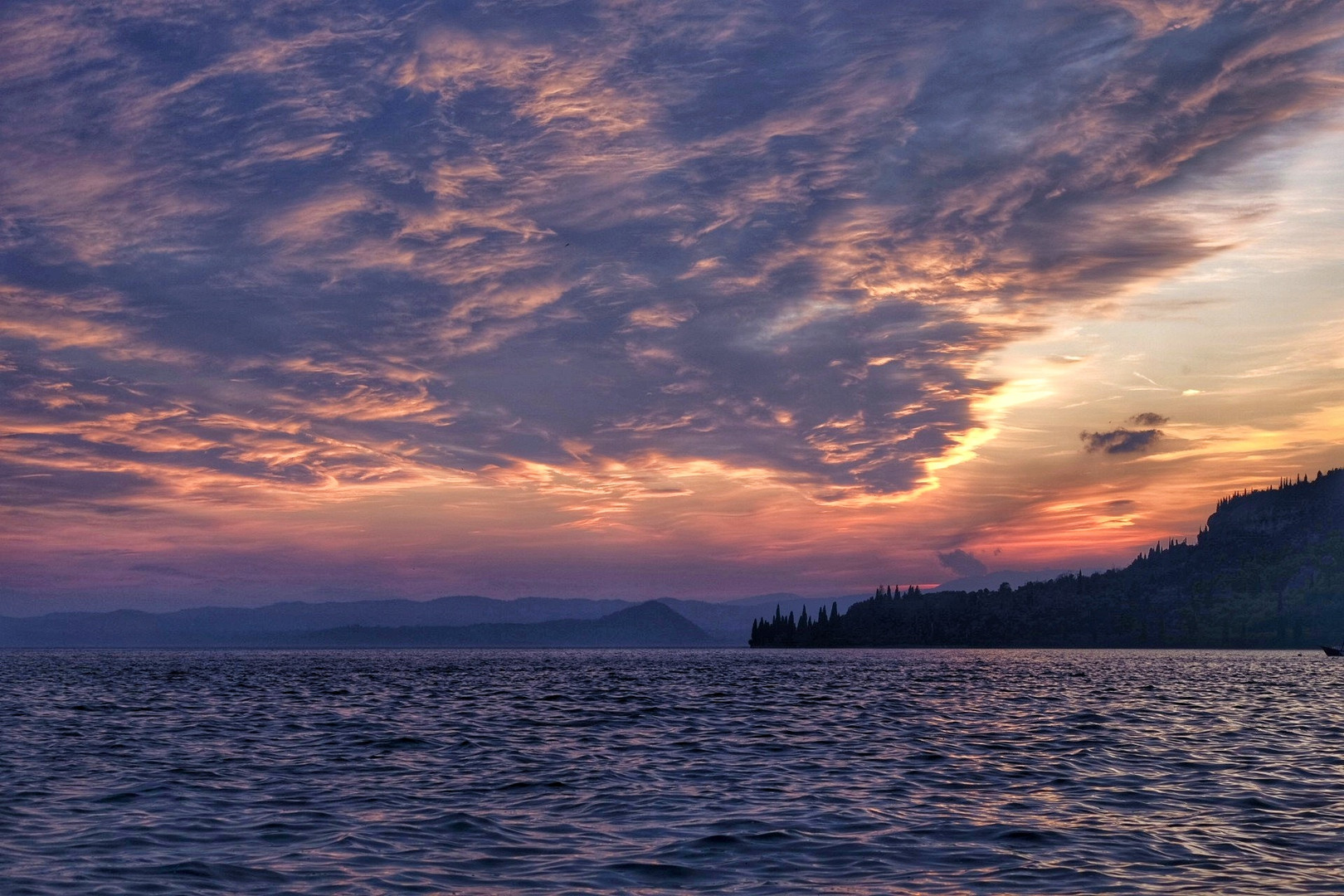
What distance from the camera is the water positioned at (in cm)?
2256

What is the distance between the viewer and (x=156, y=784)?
3597cm

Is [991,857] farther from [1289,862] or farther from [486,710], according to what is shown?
[486,710]

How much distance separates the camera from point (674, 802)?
3212cm

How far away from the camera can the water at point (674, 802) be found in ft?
74.0

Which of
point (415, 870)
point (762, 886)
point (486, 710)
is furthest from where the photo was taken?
point (486, 710)

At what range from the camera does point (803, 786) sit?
35312mm

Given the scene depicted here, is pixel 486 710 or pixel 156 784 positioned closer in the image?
pixel 156 784

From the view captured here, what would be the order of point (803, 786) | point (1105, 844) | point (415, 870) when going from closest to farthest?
point (415, 870)
point (1105, 844)
point (803, 786)

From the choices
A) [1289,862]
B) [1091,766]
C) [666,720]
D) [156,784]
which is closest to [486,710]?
[666,720]

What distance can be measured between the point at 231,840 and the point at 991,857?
60.1 feet

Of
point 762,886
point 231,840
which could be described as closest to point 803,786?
point 762,886

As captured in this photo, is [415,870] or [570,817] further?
[570,817]

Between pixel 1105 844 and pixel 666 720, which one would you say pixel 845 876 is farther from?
pixel 666 720

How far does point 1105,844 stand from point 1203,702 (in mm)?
62886
